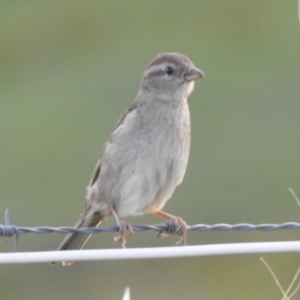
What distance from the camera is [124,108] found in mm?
20047

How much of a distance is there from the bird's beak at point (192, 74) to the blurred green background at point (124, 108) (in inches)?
213

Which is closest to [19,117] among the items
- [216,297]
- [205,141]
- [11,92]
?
[11,92]

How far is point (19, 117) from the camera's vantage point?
20.9 m

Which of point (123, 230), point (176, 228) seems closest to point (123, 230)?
point (123, 230)

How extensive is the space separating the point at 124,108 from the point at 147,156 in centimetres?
1164

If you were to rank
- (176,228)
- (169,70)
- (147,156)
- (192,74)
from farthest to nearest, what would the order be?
(169,70), (192,74), (147,156), (176,228)

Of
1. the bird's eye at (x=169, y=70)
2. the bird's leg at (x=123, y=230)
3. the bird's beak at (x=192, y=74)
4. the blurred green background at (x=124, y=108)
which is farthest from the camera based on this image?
the blurred green background at (x=124, y=108)

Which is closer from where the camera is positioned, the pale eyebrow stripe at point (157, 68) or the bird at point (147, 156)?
the bird at point (147, 156)

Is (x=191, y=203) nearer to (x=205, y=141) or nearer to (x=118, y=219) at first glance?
(x=205, y=141)

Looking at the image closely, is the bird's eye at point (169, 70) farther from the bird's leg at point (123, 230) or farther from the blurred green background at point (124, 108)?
the blurred green background at point (124, 108)

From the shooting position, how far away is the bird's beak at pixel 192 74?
876 cm

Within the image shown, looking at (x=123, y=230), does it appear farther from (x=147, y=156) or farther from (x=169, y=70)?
(x=169, y=70)

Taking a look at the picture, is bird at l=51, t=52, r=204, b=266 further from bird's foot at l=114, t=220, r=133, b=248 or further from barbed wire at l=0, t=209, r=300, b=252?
barbed wire at l=0, t=209, r=300, b=252

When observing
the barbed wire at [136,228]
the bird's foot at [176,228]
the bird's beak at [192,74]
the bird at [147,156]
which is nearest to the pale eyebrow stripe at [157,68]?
the bird at [147,156]
